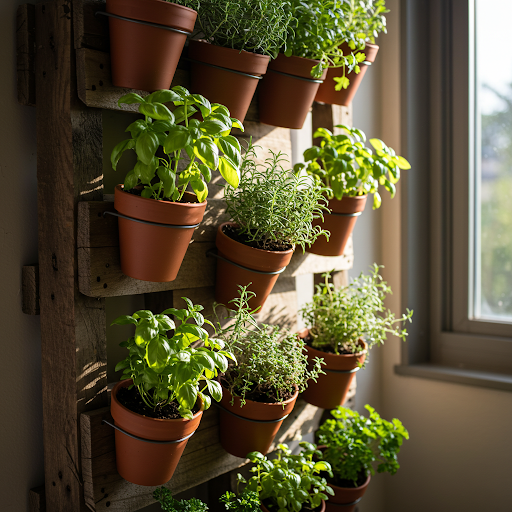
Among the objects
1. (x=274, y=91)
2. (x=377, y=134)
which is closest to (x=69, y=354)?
(x=274, y=91)

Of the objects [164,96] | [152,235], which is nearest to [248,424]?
[152,235]

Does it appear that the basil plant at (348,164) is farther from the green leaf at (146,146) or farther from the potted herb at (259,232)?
the green leaf at (146,146)

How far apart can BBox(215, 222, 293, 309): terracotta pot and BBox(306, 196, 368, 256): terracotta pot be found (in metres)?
0.24

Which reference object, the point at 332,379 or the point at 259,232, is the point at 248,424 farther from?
the point at 259,232

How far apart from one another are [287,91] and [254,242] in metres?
0.41

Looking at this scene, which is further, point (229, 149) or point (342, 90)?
point (342, 90)

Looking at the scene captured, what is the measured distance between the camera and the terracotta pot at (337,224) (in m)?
1.32

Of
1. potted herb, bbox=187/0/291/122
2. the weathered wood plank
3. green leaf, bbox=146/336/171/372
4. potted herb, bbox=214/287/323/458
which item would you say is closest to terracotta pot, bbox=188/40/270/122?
potted herb, bbox=187/0/291/122

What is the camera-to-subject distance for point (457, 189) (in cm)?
185

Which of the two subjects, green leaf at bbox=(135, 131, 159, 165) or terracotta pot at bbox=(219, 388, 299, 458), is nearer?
green leaf at bbox=(135, 131, 159, 165)

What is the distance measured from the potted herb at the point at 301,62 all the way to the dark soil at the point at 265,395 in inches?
26.5

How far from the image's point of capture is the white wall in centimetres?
102

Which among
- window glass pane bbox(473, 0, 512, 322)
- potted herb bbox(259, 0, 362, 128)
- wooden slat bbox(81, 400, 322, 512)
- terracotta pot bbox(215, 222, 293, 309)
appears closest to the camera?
wooden slat bbox(81, 400, 322, 512)

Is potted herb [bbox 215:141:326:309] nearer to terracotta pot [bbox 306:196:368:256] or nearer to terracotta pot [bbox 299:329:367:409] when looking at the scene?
terracotta pot [bbox 306:196:368:256]
